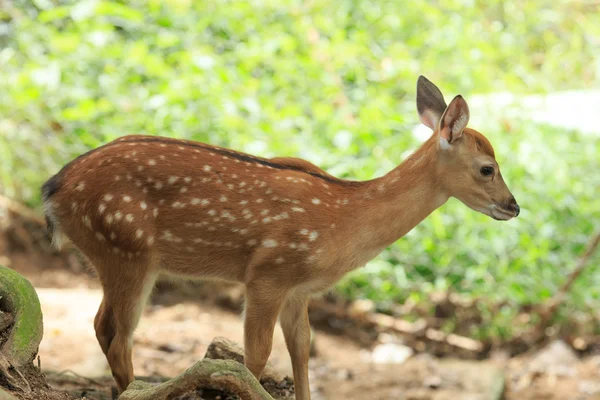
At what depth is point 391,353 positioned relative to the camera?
779 centimetres

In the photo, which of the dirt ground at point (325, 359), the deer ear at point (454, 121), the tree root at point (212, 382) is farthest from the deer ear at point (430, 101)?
the dirt ground at point (325, 359)

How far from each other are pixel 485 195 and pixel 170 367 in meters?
3.37

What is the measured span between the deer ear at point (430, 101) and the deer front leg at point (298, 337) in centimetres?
118

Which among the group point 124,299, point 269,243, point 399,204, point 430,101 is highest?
point 430,101

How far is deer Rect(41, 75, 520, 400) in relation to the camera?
12.7 feet

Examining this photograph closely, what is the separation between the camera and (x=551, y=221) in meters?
8.09

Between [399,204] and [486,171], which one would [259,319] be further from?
[486,171]

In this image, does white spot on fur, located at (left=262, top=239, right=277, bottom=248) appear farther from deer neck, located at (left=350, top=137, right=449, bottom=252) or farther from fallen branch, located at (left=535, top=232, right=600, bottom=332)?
fallen branch, located at (left=535, top=232, right=600, bottom=332)

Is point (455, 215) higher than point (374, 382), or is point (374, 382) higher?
point (455, 215)

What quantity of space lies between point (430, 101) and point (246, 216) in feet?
3.90

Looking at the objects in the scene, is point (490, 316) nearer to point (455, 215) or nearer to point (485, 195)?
point (455, 215)

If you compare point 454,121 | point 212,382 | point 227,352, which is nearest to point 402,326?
point 227,352

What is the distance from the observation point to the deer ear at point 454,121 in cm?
393

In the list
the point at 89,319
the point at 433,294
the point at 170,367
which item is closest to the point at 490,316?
the point at 433,294
